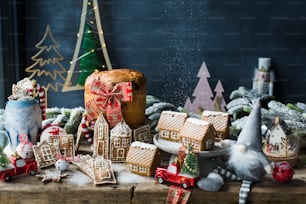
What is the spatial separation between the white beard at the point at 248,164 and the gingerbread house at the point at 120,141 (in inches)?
12.8

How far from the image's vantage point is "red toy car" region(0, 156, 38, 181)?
50.2 inches

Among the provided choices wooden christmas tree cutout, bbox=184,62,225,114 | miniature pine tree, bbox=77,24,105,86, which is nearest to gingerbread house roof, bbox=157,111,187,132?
wooden christmas tree cutout, bbox=184,62,225,114

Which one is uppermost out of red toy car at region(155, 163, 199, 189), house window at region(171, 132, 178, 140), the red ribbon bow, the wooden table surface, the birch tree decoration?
the birch tree decoration

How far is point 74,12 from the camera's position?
3072 mm

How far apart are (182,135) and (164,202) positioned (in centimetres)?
20

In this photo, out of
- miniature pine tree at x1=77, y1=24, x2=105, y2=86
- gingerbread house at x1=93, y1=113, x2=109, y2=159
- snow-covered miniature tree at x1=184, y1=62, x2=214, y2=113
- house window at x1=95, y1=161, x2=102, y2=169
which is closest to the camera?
house window at x1=95, y1=161, x2=102, y2=169

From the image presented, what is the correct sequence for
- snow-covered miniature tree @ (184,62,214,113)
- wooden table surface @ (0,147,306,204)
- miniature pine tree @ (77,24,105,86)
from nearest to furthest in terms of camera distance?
wooden table surface @ (0,147,306,204)
snow-covered miniature tree @ (184,62,214,113)
miniature pine tree @ (77,24,105,86)

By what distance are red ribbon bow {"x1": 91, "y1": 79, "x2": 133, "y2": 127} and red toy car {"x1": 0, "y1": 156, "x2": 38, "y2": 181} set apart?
0.26m

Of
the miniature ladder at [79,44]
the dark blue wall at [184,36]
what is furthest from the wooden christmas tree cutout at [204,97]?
the miniature ladder at [79,44]

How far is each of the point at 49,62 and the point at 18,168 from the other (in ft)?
6.11

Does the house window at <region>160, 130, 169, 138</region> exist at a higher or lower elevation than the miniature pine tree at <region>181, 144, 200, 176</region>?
higher

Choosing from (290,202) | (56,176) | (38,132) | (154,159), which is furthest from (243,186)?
(38,132)

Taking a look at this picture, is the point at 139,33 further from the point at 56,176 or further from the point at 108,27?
the point at 56,176

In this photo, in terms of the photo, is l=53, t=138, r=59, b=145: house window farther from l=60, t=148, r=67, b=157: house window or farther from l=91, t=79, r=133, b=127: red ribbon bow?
l=91, t=79, r=133, b=127: red ribbon bow
